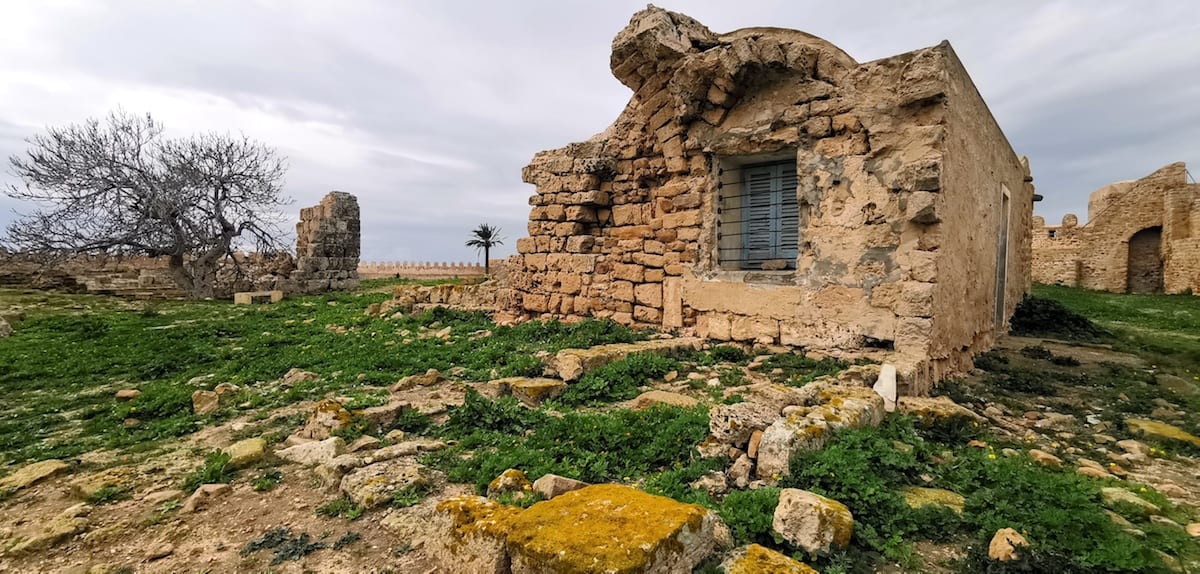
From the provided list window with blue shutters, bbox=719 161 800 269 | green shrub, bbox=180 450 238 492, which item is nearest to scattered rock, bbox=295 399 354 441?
green shrub, bbox=180 450 238 492

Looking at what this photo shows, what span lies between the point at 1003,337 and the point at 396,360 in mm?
10128

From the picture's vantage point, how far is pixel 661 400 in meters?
4.82

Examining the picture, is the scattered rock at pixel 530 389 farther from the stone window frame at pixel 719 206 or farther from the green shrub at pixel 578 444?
the stone window frame at pixel 719 206

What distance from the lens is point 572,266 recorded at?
30.0 feet

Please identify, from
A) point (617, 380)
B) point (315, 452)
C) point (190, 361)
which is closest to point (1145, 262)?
point (617, 380)

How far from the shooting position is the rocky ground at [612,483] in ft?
8.04

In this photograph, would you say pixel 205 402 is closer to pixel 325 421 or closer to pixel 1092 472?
pixel 325 421

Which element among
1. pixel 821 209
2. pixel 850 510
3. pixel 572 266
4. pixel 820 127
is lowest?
pixel 850 510

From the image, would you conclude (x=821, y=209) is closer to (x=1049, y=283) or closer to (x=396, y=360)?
(x=396, y=360)

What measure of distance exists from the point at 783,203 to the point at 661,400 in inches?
152

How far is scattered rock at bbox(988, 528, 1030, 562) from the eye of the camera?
246 centimetres

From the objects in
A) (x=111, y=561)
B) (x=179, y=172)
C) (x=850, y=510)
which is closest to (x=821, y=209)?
(x=850, y=510)

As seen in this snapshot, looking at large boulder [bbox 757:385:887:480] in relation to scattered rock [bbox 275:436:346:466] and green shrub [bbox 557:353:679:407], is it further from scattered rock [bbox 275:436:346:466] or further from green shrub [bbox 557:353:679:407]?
scattered rock [bbox 275:436:346:466]

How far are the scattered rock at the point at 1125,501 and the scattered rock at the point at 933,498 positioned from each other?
0.77m
